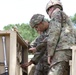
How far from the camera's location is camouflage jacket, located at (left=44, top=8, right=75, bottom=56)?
149 inches

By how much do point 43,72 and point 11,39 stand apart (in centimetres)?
103

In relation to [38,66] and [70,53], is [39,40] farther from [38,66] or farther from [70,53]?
[70,53]

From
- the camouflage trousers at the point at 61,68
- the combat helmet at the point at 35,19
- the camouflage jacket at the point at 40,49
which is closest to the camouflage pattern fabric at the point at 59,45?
the camouflage trousers at the point at 61,68

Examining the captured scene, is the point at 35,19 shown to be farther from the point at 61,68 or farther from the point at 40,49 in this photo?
the point at 61,68

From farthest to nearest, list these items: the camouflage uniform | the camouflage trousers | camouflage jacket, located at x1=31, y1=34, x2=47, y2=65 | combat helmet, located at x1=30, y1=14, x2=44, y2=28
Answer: the camouflage uniform < camouflage jacket, located at x1=31, y1=34, x2=47, y2=65 < combat helmet, located at x1=30, y1=14, x2=44, y2=28 < the camouflage trousers

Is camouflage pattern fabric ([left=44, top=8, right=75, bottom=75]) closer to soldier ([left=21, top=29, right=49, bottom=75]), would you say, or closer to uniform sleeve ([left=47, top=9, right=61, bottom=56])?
uniform sleeve ([left=47, top=9, right=61, bottom=56])

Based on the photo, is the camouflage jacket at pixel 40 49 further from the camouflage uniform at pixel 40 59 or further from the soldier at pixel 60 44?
the soldier at pixel 60 44

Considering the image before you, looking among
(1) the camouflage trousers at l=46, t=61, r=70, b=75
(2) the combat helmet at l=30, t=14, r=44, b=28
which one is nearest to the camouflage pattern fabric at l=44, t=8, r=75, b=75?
(1) the camouflage trousers at l=46, t=61, r=70, b=75

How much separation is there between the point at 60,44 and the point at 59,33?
12 centimetres

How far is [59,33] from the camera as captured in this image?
3.83 m

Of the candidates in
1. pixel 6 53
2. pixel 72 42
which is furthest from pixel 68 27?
pixel 6 53

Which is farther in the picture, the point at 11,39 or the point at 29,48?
the point at 29,48

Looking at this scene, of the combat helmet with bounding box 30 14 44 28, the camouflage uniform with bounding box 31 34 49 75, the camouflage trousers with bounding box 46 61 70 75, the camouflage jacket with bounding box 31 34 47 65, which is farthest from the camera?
the camouflage uniform with bounding box 31 34 49 75

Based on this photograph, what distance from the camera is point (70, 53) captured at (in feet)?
12.3
